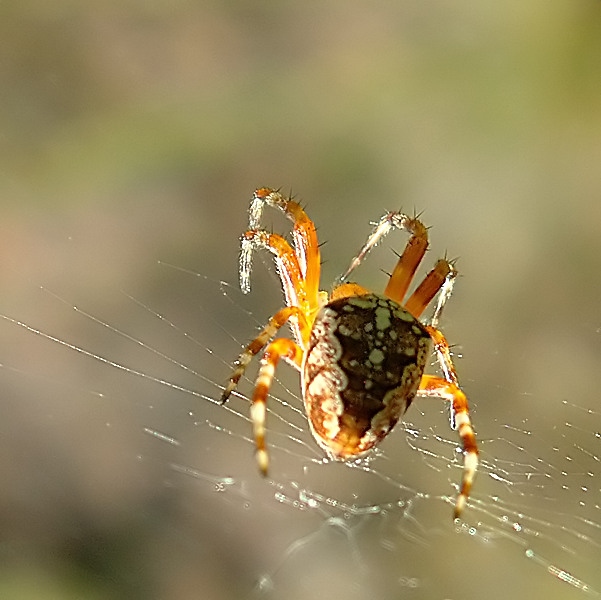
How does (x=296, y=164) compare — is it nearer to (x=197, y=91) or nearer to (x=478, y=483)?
(x=197, y=91)

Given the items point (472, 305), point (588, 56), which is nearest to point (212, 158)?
point (472, 305)

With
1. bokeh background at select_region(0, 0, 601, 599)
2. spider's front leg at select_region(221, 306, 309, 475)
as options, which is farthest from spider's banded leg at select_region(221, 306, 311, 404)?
bokeh background at select_region(0, 0, 601, 599)

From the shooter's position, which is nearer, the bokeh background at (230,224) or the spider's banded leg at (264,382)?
the spider's banded leg at (264,382)

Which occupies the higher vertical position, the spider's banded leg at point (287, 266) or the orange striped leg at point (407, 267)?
the orange striped leg at point (407, 267)

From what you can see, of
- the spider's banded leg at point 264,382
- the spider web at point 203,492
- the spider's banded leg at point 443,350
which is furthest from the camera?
the spider web at point 203,492

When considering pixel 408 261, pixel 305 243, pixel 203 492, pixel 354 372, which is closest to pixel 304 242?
pixel 305 243

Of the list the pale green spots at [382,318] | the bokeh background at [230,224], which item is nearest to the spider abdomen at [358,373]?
the pale green spots at [382,318]

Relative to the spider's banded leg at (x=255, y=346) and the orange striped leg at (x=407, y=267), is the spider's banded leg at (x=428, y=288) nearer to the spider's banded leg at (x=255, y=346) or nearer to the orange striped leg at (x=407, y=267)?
the orange striped leg at (x=407, y=267)
